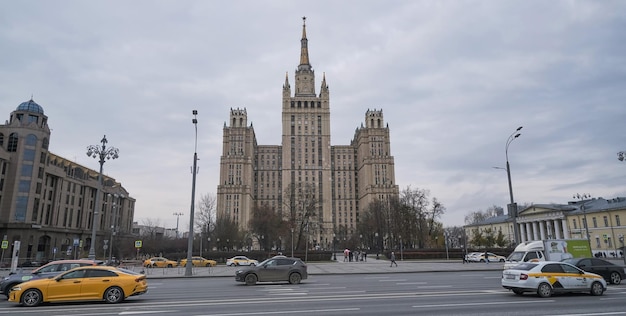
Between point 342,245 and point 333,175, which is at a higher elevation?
point 333,175

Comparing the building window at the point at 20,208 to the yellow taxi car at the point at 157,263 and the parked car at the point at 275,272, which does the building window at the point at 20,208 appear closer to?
the yellow taxi car at the point at 157,263

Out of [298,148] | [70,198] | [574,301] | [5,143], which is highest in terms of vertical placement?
[298,148]

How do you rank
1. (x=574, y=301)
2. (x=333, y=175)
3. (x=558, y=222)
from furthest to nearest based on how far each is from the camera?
(x=333, y=175)
(x=558, y=222)
(x=574, y=301)

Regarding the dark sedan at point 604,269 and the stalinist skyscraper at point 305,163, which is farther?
the stalinist skyscraper at point 305,163

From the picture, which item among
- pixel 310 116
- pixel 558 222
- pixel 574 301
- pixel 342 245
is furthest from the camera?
pixel 310 116

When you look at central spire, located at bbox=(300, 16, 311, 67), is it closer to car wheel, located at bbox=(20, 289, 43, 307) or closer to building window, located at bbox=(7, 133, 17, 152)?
building window, located at bbox=(7, 133, 17, 152)

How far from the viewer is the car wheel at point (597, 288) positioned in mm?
15125

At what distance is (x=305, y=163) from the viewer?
518ft

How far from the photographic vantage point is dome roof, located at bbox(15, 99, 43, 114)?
73312 millimetres

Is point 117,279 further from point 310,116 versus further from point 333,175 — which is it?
point 333,175

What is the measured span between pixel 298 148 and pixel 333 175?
887 inches

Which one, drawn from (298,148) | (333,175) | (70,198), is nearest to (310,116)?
(298,148)

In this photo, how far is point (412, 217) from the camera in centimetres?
7112

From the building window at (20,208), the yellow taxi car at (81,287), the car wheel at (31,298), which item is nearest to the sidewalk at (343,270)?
the yellow taxi car at (81,287)
